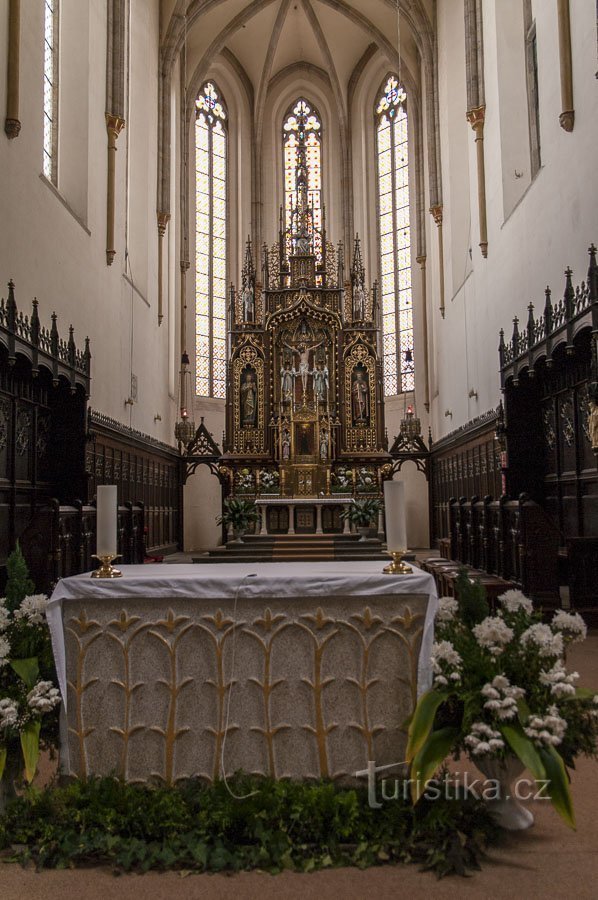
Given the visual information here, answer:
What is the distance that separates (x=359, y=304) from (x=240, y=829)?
57.7ft

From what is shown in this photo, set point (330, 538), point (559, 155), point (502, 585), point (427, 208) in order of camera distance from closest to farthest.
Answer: point (502, 585) → point (559, 155) → point (330, 538) → point (427, 208)

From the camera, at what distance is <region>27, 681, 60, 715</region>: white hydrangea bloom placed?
3275mm

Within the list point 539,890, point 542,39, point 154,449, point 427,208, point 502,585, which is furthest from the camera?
point 427,208

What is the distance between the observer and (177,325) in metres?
22.5

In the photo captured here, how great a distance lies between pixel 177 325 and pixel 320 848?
20510 millimetres

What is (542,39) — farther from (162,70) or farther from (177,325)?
(177,325)

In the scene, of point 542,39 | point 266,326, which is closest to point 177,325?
point 266,326

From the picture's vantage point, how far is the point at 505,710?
9.73 feet

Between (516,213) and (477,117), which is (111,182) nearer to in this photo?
(477,117)

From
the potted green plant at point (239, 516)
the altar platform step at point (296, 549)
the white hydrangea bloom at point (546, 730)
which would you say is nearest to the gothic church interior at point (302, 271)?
the altar platform step at point (296, 549)

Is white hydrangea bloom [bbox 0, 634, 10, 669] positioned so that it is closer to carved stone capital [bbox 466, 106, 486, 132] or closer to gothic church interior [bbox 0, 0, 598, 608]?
gothic church interior [bbox 0, 0, 598, 608]

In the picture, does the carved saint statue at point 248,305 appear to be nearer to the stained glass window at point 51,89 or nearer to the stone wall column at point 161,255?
the stone wall column at point 161,255

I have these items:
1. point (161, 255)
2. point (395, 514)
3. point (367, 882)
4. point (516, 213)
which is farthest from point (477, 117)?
point (367, 882)

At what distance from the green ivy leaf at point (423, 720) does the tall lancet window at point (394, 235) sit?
20603 mm
